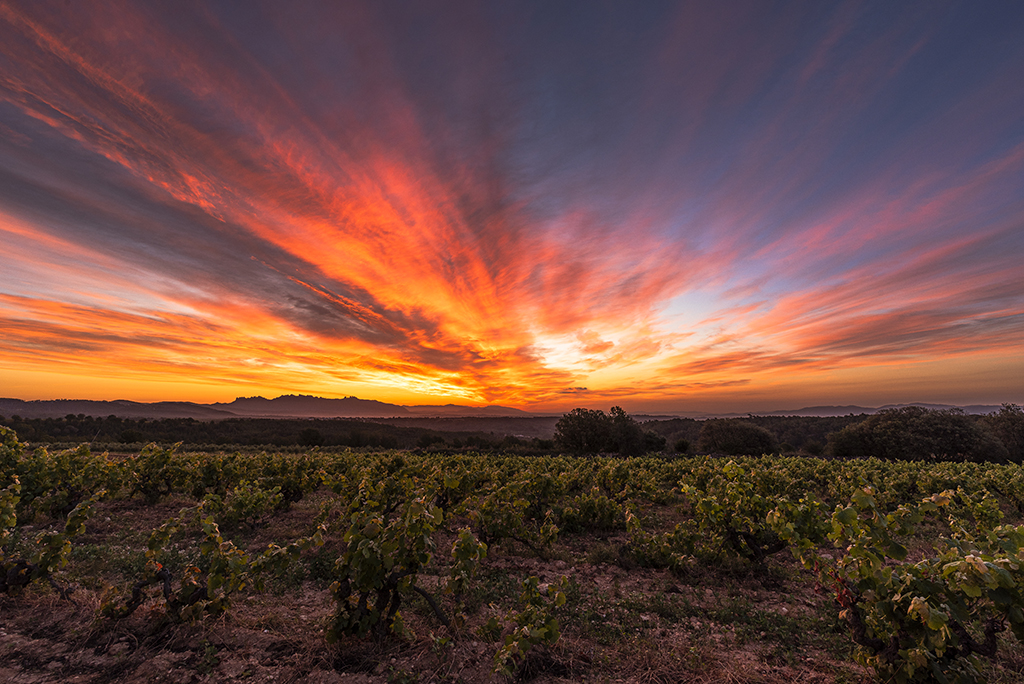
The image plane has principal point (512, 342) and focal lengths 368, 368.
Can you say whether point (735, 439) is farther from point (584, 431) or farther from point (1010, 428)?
point (1010, 428)

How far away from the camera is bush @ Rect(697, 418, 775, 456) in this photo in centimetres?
5186

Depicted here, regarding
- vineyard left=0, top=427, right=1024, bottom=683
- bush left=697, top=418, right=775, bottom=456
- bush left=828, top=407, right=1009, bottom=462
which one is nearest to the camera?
vineyard left=0, top=427, right=1024, bottom=683

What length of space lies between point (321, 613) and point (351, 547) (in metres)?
2.22

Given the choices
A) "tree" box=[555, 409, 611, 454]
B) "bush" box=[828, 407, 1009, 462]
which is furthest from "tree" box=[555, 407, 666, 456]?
"bush" box=[828, 407, 1009, 462]

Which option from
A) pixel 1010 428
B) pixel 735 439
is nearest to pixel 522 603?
pixel 735 439

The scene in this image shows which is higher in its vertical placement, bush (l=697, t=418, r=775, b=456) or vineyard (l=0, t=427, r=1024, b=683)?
vineyard (l=0, t=427, r=1024, b=683)

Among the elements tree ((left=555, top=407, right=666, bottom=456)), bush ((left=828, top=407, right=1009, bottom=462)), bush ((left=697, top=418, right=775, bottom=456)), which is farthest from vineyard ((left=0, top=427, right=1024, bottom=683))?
bush ((left=828, top=407, right=1009, bottom=462))

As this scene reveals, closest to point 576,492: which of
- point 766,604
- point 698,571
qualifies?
point 698,571

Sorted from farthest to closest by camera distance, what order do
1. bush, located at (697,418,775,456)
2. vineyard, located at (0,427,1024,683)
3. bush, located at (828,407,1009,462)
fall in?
bush, located at (697,418,775,456) < bush, located at (828,407,1009,462) < vineyard, located at (0,427,1024,683)

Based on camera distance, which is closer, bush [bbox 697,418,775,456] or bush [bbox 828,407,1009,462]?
bush [bbox 828,407,1009,462]

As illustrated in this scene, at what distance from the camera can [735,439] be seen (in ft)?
174

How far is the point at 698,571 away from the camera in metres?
8.38

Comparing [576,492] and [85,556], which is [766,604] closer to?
[576,492]

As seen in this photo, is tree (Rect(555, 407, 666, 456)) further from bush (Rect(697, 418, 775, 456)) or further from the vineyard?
the vineyard
